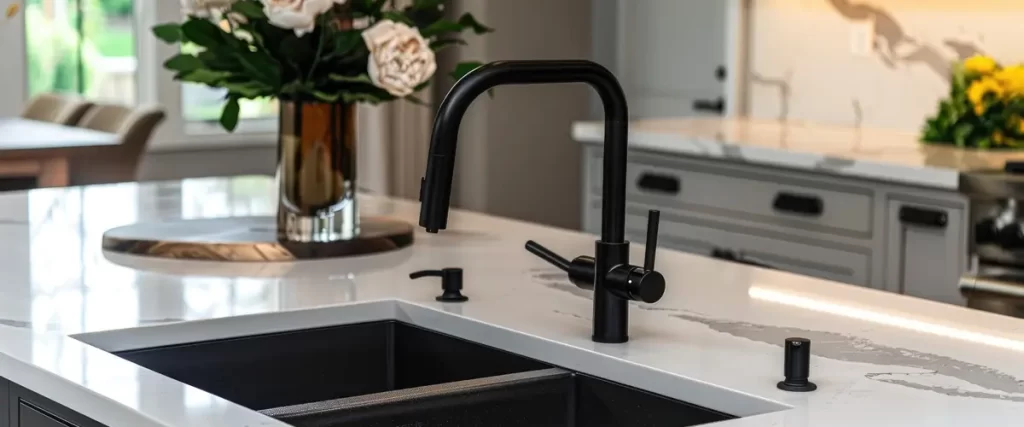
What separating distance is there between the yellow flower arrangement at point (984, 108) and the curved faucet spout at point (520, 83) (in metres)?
2.29

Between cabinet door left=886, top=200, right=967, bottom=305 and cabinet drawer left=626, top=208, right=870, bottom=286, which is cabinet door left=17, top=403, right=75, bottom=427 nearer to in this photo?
cabinet drawer left=626, top=208, right=870, bottom=286

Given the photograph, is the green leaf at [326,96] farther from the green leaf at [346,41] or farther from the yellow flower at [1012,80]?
the yellow flower at [1012,80]

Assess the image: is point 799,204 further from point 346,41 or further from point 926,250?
point 346,41

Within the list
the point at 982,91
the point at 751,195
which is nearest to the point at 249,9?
the point at 751,195

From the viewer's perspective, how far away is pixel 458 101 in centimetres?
136

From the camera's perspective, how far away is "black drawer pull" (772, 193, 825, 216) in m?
3.36

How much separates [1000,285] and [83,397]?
3.99 feet

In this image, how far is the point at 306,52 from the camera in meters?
2.08

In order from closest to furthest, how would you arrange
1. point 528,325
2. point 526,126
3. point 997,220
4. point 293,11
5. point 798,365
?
point 798,365 → point 528,325 → point 293,11 → point 997,220 → point 526,126

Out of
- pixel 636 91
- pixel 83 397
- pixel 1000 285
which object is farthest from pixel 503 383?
pixel 636 91

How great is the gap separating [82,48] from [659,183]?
370cm

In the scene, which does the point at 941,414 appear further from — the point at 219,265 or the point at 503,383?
Result: the point at 219,265

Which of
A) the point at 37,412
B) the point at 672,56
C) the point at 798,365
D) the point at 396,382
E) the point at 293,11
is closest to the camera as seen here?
the point at 798,365

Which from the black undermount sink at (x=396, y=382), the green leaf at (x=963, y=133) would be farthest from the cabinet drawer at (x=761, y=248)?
the black undermount sink at (x=396, y=382)
